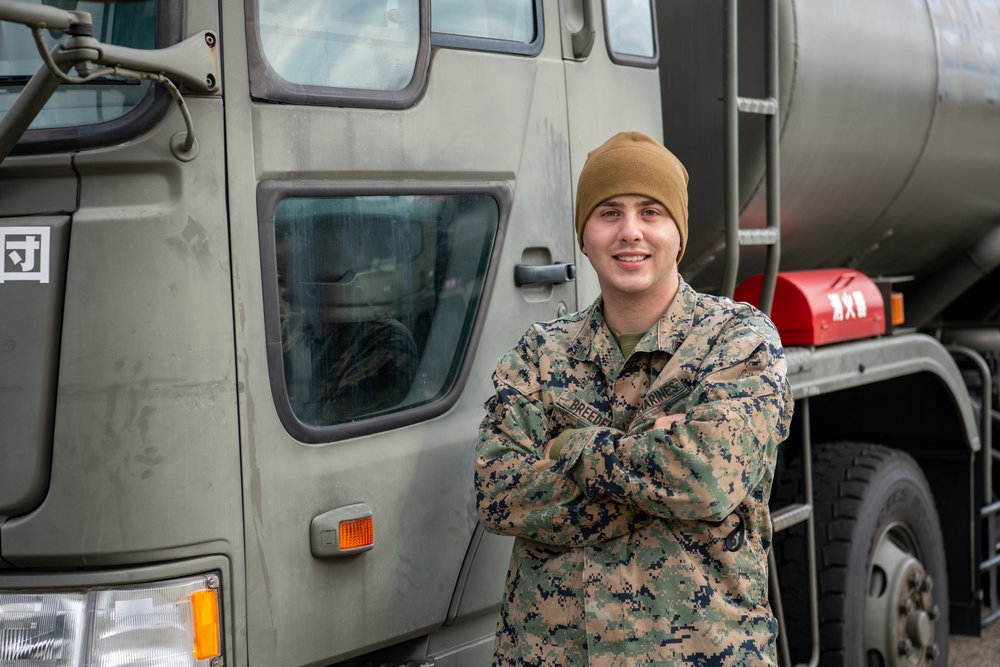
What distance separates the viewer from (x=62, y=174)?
6.04 ft

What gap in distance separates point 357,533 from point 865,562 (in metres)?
2.11

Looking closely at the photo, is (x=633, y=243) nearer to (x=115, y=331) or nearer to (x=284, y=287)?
A: (x=284, y=287)

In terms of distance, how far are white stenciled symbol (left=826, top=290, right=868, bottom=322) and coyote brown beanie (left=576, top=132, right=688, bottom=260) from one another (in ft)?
4.97

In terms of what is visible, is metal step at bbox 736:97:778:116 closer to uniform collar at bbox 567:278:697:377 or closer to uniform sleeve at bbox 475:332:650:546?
uniform collar at bbox 567:278:697:377

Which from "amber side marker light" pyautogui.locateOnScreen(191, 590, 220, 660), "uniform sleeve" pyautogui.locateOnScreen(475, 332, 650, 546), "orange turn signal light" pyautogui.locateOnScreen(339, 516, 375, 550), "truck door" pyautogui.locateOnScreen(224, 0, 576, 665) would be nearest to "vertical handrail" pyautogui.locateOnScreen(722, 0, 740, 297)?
"truck door" pyautogui.locateOnScreen(224, 0, 576, 665)

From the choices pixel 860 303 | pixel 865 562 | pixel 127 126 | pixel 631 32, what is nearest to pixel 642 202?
pixel 631 32

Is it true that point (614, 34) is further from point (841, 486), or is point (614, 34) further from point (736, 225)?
point (841, 486)

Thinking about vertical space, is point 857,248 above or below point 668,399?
above

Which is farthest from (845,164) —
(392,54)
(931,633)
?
(392,54)

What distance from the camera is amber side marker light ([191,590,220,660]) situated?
1.84m

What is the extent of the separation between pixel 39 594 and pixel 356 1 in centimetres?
117

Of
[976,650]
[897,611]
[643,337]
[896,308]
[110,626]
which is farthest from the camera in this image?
[976,650]

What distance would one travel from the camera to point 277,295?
196 centimetres

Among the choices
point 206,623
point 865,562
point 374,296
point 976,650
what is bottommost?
point 976,650
